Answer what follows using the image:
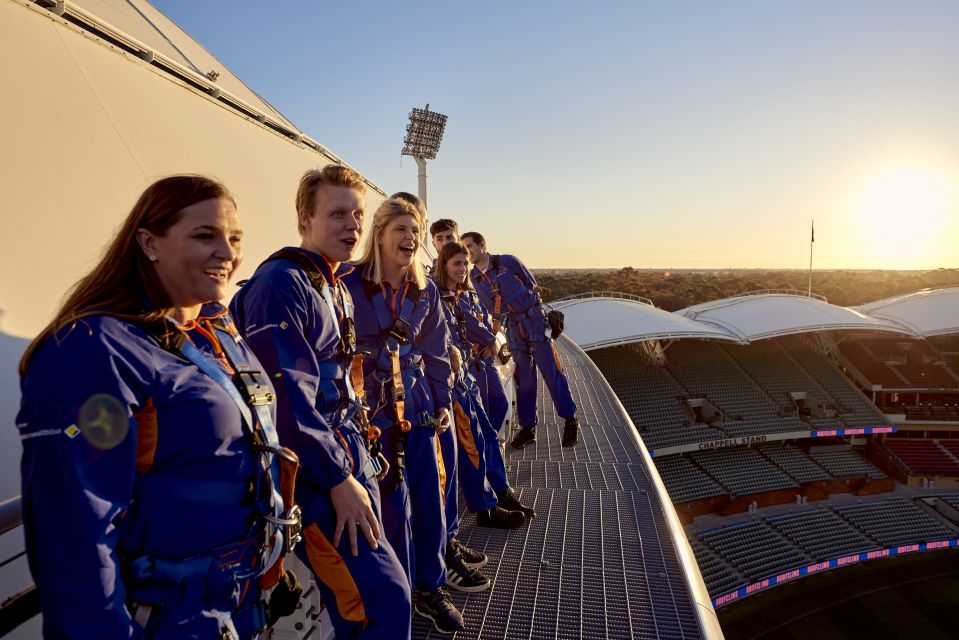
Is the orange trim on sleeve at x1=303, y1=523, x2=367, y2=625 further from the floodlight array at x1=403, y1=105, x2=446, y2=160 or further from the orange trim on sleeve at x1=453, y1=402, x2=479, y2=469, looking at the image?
the floodlight array at x1=403, y1=105, x2=446, y2=160

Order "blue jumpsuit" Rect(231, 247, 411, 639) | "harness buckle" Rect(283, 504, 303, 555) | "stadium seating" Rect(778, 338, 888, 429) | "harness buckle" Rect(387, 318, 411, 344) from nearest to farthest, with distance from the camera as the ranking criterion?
"harness buckle" Rect(283, 504, 303, 555)
"blue jumpsuit" Rect(231, 247, 411, 639)
"harness buckle" Rect(387, 318, 411, 344)
"stadium seating" Rect(778, 338, 888, 429)

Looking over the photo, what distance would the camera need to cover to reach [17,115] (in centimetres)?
436

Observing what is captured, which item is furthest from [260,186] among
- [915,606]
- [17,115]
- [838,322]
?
[838,322]

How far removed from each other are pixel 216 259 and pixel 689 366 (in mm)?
29226

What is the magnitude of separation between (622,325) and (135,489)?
24.6 m

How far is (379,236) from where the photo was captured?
2799 millimetres

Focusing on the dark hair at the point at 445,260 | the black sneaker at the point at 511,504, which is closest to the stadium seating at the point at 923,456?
the black sneaker at the point at 511,504

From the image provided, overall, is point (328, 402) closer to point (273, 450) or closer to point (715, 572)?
point (273, 450)

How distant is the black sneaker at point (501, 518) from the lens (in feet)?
13.3

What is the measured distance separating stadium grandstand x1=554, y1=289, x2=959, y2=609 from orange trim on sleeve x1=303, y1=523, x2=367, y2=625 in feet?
58.1

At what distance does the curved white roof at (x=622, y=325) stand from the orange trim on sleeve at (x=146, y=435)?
21886mm

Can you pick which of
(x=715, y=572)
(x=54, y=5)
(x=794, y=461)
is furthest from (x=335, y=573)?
(x=794, y=461)

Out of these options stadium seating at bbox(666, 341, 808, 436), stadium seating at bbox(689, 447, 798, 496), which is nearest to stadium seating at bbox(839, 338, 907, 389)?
stadium seating at bbox(666, 341, 808, 436)

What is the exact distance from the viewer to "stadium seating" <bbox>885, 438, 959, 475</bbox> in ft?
82.1
